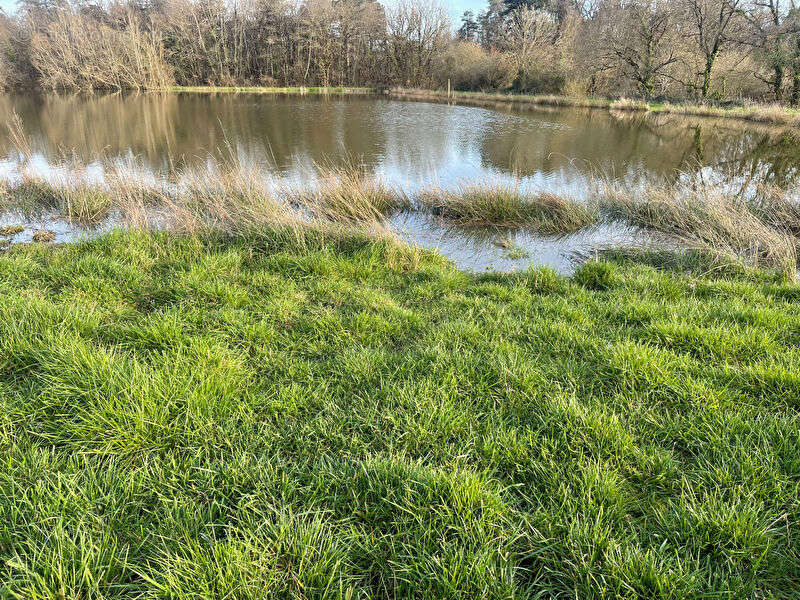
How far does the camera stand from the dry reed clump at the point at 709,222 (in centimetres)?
589

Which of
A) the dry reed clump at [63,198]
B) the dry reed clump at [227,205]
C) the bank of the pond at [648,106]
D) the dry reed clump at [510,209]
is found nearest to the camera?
the dry reed clump at [227,205]

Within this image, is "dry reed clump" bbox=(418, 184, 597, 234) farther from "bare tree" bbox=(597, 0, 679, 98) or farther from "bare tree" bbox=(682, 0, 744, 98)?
"bare tree" bbox=(597, 0, 679, 98)

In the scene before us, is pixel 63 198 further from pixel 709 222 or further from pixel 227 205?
pixel 709 222

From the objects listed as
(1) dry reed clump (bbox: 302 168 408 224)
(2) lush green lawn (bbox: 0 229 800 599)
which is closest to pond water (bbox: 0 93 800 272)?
(1) dry reed clump (bbox: 302 168 408 224)

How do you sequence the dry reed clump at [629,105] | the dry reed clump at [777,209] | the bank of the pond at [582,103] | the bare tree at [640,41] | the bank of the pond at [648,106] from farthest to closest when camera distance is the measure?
the bare tree at [640,41], the dry reed clump at [629,105], the bank of the pond at [582,103], the bank of the pond at [648,106], the dry reed clump at [777,209]

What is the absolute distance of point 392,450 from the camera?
2027 mm

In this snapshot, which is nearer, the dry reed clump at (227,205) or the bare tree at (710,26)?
the dry reed clump at (227,205)

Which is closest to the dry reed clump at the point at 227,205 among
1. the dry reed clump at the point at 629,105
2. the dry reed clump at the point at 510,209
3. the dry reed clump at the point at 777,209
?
the dry reed clump at the point at 510,209

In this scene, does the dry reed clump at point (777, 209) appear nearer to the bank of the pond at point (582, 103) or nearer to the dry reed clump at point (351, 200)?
the dry reed clump at point (351, 200)

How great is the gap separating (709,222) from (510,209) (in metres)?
3.17

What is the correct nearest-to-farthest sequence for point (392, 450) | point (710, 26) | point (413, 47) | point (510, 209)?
point (392, 450), point (510, 209), point (710, 26), point (413, 47)

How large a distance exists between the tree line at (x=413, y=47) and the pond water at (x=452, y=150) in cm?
765

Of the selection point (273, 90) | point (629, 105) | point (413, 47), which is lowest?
point (629, 105)

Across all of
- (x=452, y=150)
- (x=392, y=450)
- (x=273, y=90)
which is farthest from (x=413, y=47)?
(x=392, y=450)
